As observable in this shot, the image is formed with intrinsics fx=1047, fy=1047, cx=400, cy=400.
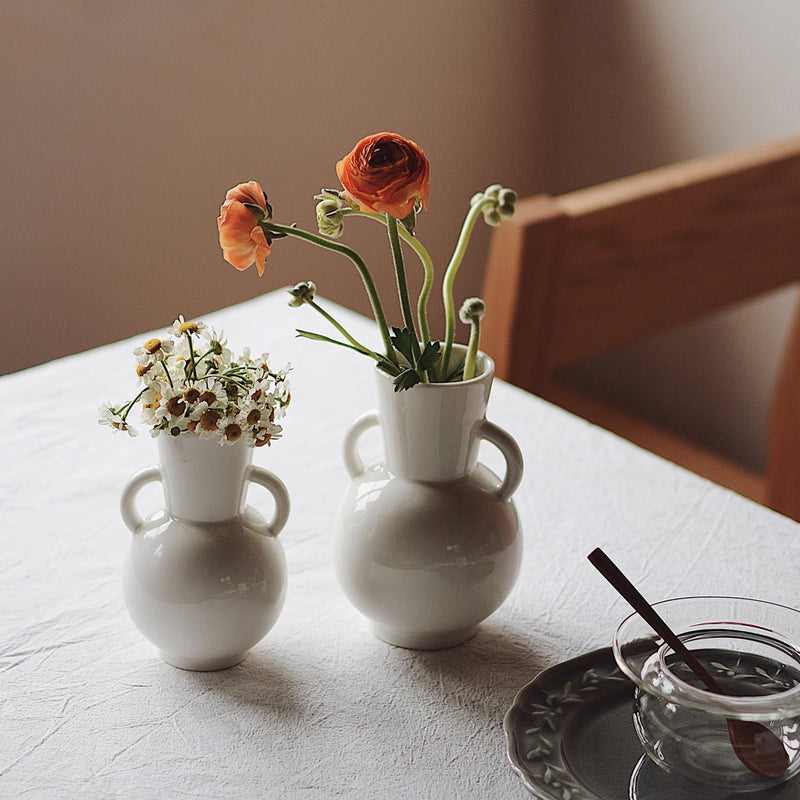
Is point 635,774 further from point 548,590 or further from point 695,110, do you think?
point 695,110

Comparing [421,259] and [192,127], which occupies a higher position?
[421,259]

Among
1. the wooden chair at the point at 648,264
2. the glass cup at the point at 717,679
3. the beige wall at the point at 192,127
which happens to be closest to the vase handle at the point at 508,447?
the glass cup at the point at 717,679

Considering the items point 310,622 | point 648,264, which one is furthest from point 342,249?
point 648,264

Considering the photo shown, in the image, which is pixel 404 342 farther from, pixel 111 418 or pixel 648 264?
pixel 648 264

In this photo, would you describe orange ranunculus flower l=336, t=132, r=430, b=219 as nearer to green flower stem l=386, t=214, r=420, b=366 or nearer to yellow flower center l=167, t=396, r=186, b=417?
green flower stem l=386, t=214, r=420, b=366

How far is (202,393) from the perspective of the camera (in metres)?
0.59

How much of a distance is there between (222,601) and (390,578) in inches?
4.1

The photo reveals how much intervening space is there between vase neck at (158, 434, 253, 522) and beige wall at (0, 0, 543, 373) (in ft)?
4.86

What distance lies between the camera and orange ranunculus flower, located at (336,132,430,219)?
0.56 meters

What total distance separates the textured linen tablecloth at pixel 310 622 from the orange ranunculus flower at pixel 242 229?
0.89ft

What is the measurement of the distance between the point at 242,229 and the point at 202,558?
0.65 feet

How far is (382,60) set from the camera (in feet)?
7.68

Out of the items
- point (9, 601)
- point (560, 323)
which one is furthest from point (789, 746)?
point (560, 323)

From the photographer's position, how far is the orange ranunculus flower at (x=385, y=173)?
564mm
